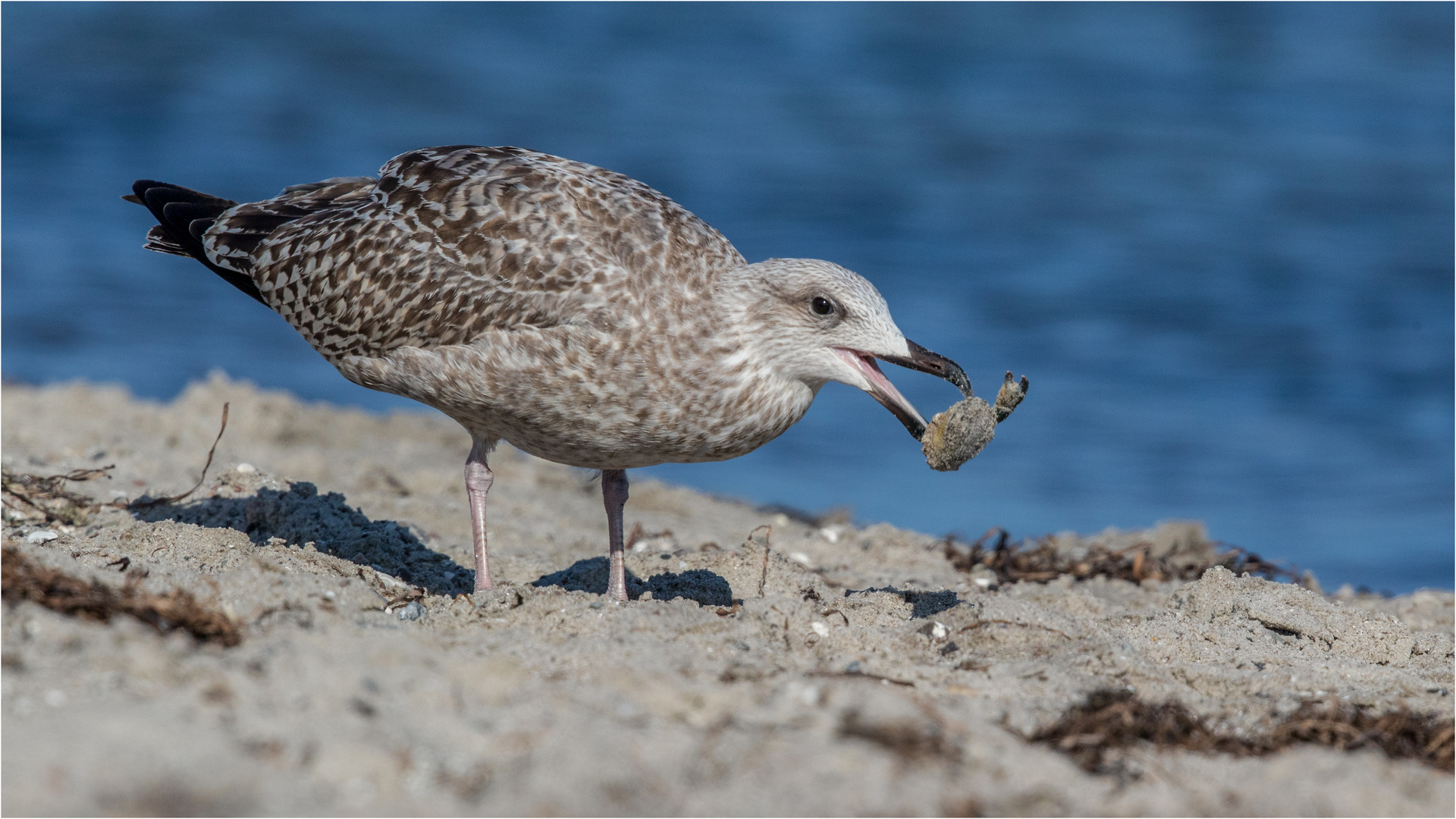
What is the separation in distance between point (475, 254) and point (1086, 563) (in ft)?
11.8

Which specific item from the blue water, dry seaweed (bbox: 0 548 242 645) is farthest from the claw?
the blue water

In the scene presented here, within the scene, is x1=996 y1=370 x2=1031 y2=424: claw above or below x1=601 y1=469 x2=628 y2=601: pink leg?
above

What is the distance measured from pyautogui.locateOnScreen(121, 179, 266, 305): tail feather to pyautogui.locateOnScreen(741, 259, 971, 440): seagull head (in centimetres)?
277

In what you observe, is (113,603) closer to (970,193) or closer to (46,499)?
(46,499)

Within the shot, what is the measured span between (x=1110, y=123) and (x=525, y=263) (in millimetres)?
16497

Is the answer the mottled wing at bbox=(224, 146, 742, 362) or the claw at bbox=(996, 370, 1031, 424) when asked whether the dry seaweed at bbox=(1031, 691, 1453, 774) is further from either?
the mottled wing at bbox=(224, 146, 742, 362)

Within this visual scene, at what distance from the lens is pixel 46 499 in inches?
248

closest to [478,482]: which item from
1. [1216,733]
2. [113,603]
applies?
[113,603]

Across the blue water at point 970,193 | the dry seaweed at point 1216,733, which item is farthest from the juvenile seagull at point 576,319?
the blue water at point 970,193

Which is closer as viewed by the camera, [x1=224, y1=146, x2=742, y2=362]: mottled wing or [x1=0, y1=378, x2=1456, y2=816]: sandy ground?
[x1=0, y1=378, x2=1456, y2=816]: sandy ground

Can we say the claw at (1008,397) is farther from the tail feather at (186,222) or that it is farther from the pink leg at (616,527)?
the tail feather at (186,222)

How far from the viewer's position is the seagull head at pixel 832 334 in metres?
5.10

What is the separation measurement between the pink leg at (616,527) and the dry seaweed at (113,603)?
1966 millimetres

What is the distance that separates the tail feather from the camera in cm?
663
